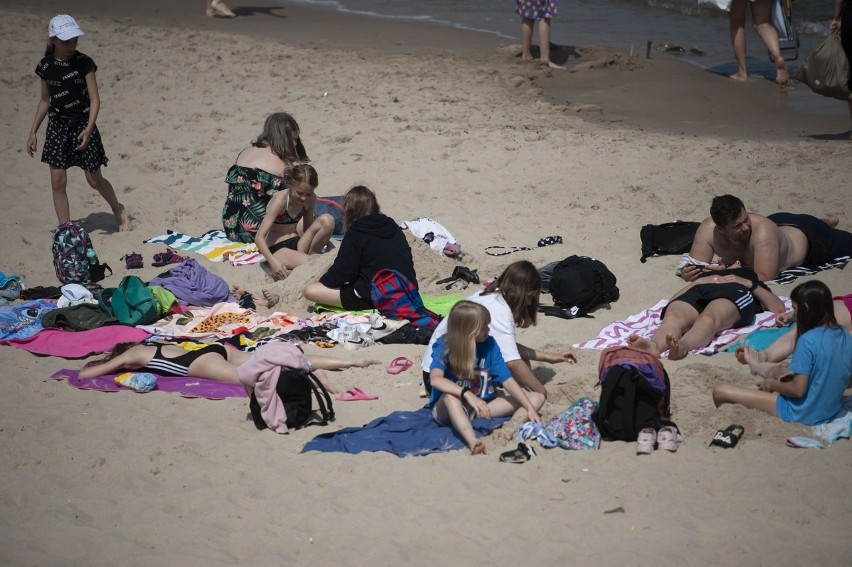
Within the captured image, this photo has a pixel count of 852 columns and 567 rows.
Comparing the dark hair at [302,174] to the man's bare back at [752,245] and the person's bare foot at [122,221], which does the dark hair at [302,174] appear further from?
the man's bare back at [752,245]

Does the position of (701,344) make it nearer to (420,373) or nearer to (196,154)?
(420,373)

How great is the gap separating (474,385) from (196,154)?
6.27 metres

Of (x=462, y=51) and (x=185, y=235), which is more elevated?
(x=462, y=51)

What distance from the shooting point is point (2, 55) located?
12984mm

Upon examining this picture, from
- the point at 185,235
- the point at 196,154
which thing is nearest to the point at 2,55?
the point at 196,154

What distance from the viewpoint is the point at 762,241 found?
6.73 meters

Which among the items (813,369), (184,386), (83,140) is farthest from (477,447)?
(83,140)

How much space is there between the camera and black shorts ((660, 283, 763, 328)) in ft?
20.3

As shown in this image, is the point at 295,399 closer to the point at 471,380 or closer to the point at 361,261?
the point at 471,380

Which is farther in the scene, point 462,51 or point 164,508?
point 462,51

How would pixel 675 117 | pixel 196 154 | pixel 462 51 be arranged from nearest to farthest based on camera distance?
pixel 196 154, pixel 675 117, pixel 462 51

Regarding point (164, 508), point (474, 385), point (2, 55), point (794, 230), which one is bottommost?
point (164, 508)

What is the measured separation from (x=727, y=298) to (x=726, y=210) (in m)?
0.70

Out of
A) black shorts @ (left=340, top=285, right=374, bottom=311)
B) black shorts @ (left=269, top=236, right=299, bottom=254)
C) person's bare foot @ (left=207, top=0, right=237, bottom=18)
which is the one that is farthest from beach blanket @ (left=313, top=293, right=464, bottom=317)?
person's bare foot @ (left=207, top=0, right=237, bottom=18)
